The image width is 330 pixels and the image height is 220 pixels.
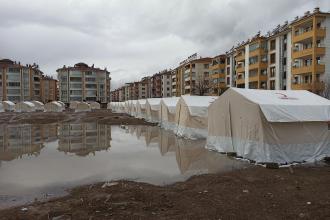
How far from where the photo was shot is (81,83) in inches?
4801

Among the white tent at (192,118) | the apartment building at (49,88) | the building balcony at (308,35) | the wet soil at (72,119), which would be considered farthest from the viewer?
the apartment building at (49,88)

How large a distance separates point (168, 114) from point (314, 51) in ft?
75.6

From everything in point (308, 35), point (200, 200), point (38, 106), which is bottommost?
point (200, 200)

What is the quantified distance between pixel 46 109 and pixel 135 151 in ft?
222

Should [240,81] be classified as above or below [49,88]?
below

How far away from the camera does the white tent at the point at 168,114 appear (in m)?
27.4

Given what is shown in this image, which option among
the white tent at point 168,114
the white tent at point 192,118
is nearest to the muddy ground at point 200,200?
the white tent at point 192,118

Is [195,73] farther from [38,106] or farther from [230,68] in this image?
[38,106]

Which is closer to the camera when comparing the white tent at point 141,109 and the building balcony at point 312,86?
the building balcony at point 312,86

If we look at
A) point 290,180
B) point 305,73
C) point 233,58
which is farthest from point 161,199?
point 233,58

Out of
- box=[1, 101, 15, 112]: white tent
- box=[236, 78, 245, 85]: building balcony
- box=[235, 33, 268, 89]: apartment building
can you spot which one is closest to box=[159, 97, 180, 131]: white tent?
box=[235, 33, 268, 89]: apartment building

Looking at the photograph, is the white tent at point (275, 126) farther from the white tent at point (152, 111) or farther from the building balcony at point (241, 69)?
the building balcony at point (241, 69)

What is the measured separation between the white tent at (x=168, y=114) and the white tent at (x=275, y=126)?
39.3 ft

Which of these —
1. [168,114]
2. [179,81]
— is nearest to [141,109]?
[168,114]
